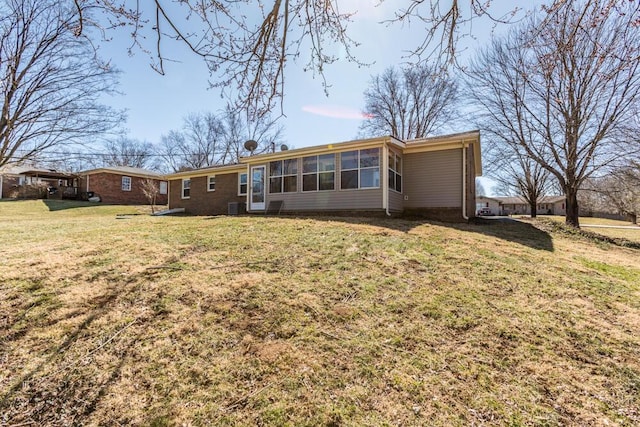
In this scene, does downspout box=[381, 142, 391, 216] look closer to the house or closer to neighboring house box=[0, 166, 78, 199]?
the house

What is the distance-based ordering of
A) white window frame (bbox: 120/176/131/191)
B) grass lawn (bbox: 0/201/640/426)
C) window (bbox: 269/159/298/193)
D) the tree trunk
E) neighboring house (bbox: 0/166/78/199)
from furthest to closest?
1. white window frame (bbox: 120/176/131/191)
2. neighboring house (bbox: 0/166/78/199)
3. the tree trunk
4. window (bbox: 269/159/298/193)
5. grass lawn (bbox: 0/201/640/426)

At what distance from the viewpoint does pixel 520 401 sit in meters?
2.67

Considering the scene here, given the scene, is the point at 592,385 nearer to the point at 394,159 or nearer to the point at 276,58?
the point at 276,58

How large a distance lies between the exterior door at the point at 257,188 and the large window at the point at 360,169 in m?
4.47

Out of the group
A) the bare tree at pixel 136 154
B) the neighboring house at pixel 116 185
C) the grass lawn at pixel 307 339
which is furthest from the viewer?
the bare tree at pixel 136 154

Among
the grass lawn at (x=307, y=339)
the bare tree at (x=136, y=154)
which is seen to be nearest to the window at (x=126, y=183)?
the bare tree at (x=136, y=154)

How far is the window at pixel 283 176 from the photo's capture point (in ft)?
46.2

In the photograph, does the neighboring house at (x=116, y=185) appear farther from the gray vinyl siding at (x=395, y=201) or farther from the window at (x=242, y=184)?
the gray vinyl siding at (x=395, y=201)

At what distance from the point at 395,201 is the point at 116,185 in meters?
24.0

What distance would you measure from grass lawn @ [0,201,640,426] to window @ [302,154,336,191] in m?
7.13

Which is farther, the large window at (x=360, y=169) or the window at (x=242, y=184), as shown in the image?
the window at (x=242, y=184)

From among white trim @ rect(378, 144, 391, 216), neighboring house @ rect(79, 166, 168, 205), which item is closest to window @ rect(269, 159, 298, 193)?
white trim @ rect(378, 144, 391, 216)

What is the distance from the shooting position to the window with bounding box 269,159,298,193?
14079mm

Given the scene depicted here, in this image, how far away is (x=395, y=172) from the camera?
12703mm
